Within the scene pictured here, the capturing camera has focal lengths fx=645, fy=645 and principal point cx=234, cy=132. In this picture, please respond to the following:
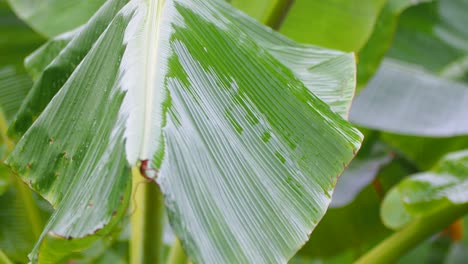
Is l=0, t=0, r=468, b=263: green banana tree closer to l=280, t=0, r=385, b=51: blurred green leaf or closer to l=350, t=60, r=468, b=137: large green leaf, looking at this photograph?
l=280, t=0, r=385, b=51: blurred green leaf

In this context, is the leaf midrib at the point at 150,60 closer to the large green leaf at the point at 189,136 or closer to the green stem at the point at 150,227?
the large green leaf at the point at 189,136

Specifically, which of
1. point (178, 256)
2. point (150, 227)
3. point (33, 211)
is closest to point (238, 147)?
point (150, 227)

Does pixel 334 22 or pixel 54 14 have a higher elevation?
pixel 334 22

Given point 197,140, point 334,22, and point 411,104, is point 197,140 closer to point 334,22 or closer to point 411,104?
point 334,22

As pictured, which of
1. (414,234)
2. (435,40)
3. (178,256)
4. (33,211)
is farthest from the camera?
(435,40)

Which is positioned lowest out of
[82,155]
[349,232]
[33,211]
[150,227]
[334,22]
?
[33,211]
